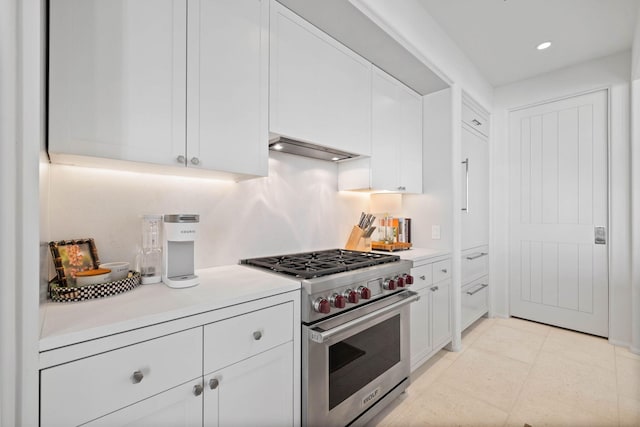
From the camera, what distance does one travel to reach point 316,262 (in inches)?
71.9

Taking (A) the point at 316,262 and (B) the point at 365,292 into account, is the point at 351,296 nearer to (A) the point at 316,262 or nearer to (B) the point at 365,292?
(B) the point at 365,292

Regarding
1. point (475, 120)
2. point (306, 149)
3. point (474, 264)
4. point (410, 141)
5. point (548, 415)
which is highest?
point (475, 120)

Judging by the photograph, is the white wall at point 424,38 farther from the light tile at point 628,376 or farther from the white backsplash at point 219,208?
the light tile at point 628,376

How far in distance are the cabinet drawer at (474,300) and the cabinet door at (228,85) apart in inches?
97.8

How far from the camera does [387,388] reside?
1.85 meters

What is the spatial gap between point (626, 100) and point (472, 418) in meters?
3.15

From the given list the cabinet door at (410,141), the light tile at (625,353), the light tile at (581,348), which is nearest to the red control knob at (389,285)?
the cabinet door at (410,141)

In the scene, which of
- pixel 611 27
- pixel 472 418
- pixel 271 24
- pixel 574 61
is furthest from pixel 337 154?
pixel 574 61

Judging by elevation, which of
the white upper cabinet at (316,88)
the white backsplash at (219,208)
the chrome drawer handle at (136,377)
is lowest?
the chrome drawer handle at (136,377)

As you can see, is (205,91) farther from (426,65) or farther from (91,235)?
(426,65)

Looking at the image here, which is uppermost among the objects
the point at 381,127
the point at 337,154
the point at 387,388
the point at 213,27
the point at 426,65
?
the point at 426,65

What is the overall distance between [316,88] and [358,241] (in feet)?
3.99

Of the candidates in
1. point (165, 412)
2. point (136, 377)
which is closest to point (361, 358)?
point (165, 412)

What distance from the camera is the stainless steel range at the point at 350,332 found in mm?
1403
